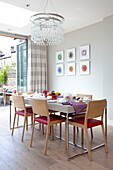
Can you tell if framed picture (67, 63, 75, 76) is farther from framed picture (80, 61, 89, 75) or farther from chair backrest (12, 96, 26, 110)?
chair backrest (12, 96, 26, 110)

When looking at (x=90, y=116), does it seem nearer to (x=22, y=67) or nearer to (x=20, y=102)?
(x=20, y=102)

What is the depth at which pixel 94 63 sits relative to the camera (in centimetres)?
443

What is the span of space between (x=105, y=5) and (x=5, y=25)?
265 centimetres

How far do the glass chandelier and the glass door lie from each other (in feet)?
8.25

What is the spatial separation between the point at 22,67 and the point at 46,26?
299 centimetres

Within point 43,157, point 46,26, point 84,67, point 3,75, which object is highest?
point 46,26

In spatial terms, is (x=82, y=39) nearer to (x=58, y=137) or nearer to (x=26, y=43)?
(x=26, y=43)

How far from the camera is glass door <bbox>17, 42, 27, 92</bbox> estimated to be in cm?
571

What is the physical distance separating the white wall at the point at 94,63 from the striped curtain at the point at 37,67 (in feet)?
0.86

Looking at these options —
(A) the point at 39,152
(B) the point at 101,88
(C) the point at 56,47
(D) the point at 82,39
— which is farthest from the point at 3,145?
(C) the point at 56,47

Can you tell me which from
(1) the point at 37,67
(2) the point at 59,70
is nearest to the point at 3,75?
(1) the point at 37,67

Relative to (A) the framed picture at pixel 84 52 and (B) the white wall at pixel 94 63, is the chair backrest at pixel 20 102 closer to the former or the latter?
(B) the white wall at pixel 94 63

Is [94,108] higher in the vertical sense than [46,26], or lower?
lower

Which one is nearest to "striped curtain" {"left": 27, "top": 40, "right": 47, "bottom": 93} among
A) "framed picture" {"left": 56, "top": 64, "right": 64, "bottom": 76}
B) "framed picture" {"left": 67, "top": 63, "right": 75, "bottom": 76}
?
"framed picture" {"left": 56, "top": 64, "right": 64, "bottom": 76}
